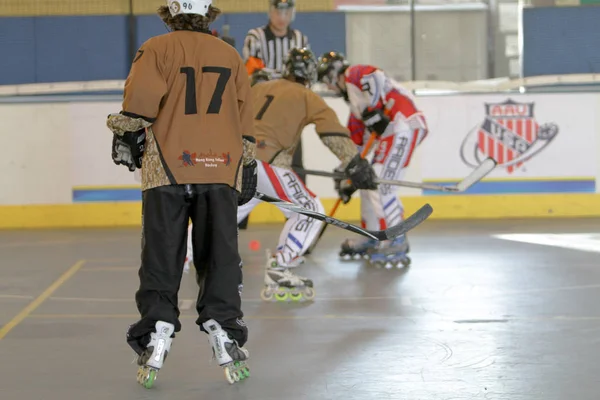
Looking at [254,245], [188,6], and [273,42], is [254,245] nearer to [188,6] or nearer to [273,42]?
[273,42]

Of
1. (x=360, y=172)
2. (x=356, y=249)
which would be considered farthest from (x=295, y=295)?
(x=356, y=249)

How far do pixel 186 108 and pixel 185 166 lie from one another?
0.23m

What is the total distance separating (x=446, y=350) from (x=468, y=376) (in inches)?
20.7

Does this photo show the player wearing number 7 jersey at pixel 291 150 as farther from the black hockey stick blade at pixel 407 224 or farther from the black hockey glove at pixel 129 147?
the black hockey glove at pixel 129 147

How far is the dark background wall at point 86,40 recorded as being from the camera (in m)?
11.7

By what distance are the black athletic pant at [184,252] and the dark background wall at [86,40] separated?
731cm

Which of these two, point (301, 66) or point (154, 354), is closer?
point (154, 354)

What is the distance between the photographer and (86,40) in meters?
11.8

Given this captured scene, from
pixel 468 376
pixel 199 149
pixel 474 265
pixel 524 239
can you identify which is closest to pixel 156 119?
pixel 199 149

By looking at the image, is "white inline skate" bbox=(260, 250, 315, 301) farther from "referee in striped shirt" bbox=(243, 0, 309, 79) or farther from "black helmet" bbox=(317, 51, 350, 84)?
"referee in striped shirt" bbox=(243, 0, 309, 79)

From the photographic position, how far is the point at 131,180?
10828 mm

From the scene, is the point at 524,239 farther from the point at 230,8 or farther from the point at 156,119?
the point at 156,119

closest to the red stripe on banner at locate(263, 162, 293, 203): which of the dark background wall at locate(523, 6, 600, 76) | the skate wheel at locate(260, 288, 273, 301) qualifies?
the skate wheel at locate(260, 288, 273, 301)

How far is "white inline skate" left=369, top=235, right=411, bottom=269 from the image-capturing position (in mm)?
7934
